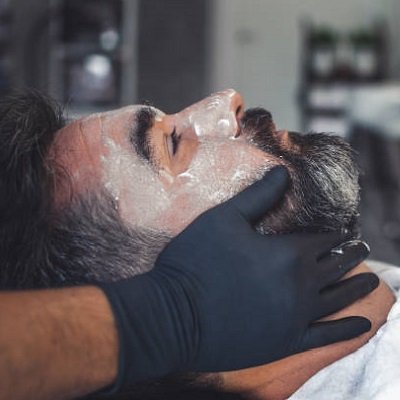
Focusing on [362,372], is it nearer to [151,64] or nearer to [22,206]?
[22,206]

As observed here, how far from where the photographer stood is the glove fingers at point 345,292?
103 centimetres

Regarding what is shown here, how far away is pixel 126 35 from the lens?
3791mm

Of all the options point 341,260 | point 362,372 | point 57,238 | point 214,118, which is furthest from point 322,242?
point 57,238

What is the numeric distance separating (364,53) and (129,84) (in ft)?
8.79

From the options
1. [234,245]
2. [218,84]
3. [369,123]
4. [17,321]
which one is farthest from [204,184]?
[218,84]

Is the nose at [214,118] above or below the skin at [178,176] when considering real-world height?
above

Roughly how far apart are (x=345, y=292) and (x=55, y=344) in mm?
514

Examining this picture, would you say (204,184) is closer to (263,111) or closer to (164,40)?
(263,111)

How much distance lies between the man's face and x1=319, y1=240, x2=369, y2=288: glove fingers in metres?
0.10

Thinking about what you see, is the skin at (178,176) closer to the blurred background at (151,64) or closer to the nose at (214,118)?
the nose at (214,118)

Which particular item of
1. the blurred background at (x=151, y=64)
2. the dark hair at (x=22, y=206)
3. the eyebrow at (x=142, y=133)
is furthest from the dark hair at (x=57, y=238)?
the blurred background at (x=151, y=64)

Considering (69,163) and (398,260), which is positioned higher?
(69,163)

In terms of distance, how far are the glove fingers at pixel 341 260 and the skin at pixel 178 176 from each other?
0.21 ft

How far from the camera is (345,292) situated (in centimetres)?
108
